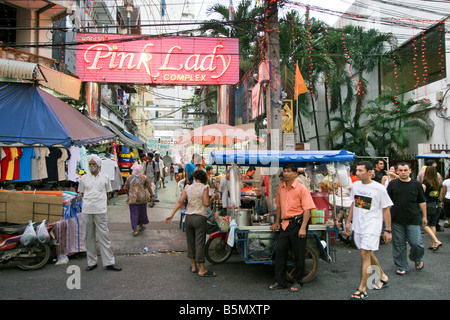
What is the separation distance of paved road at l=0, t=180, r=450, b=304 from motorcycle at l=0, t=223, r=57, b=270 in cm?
15

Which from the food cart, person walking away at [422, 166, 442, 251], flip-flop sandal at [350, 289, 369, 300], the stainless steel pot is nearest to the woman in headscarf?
the food cart

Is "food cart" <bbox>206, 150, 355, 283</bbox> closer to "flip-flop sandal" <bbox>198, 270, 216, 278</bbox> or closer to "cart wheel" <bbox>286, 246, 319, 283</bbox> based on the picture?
"cart wheel" <bbox>286, 246, 319, 283</bbox>

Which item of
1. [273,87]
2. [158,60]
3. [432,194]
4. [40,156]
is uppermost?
[158,60]

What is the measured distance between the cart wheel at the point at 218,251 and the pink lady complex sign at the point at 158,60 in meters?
8.01

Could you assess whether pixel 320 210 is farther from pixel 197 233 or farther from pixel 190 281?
pixel 190 281

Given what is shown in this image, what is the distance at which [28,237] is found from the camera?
5703mm

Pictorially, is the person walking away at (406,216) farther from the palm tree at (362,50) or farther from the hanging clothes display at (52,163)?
the palm tree at (362,50)

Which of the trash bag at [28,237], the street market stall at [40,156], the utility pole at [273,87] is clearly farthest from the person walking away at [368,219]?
the trash bag at [28,237]

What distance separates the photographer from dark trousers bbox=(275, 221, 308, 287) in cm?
486

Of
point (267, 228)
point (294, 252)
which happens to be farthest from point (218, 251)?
point (294, 252)

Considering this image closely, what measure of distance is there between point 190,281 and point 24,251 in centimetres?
302

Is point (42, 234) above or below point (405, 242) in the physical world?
above

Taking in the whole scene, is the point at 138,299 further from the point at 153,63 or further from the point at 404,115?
the point at 404,115
